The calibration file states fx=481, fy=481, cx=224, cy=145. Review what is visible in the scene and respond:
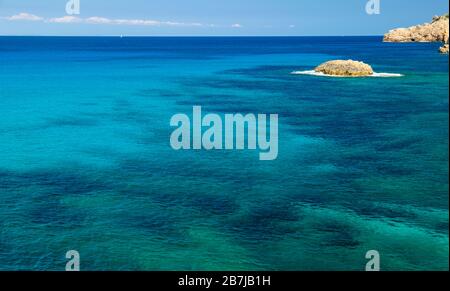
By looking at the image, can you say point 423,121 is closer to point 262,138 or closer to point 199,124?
point 262,138

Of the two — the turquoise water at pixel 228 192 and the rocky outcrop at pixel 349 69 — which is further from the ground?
Result: the rocky outcrop at pixel 349 69

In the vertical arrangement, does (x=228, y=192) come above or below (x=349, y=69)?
below

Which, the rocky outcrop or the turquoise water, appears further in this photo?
the rocky outcrop

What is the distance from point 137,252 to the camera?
31.1m

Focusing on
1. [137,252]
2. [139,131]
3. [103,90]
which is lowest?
[137,252]

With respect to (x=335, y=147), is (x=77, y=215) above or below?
below

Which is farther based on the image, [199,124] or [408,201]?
[199,124]

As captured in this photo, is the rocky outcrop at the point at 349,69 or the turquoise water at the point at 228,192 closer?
the turquoise water at the point at 228,192

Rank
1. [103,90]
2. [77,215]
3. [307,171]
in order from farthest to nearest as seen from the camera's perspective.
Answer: [103,90], [307,171], [77,215]

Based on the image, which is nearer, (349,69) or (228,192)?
(228,192)

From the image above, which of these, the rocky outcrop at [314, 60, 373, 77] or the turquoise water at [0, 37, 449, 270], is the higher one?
the rocky outcrop at [314, 60, 373, 77]

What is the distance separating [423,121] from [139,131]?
129ft
